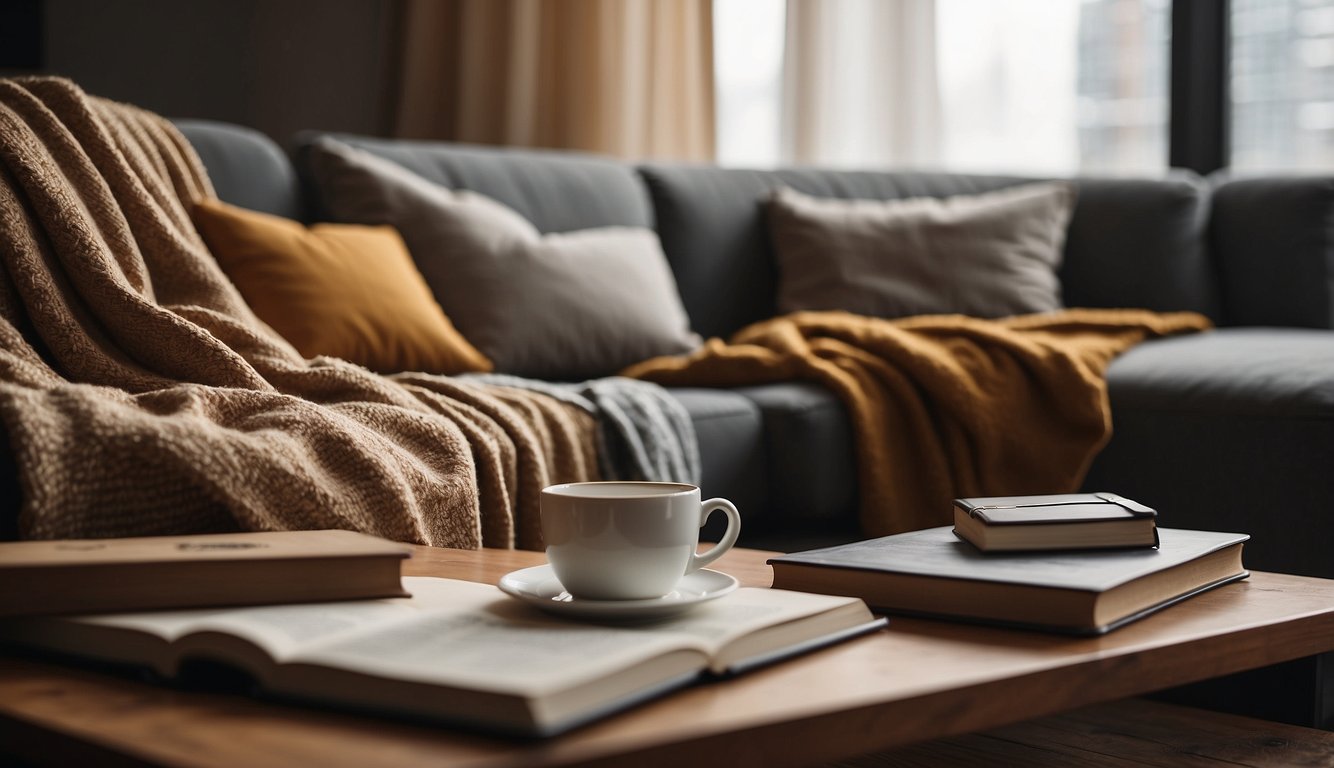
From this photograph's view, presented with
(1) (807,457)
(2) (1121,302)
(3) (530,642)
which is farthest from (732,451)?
(2) (1121,302)

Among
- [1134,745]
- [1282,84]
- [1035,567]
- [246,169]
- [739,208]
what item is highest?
[1282,84]

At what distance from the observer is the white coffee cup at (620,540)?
735 millimetres

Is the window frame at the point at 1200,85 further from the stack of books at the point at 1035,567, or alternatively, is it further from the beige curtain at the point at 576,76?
the stack of books at the point at 1035,567

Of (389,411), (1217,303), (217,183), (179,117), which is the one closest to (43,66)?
(179,117)

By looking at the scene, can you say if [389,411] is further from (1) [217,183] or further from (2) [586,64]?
(2) [586,64]

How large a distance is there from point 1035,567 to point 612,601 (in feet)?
0.92

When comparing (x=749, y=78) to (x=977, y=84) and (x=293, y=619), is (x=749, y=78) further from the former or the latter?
(x=293, y=619)

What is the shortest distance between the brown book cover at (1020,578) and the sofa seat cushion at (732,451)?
2.83ft

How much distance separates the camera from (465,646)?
64 centimetres

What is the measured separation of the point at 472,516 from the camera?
1227 mm

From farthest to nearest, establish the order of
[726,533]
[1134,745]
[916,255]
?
1. [916,255]
2. [1134,745]
3. [726,533]

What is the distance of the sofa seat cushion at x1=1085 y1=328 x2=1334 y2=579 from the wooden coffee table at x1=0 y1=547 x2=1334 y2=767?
108cm

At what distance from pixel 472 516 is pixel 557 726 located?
0.69 meters

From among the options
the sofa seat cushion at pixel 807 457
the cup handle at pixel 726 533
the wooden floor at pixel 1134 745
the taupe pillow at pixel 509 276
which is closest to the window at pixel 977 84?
the taupe pillow at pixel 509 276
